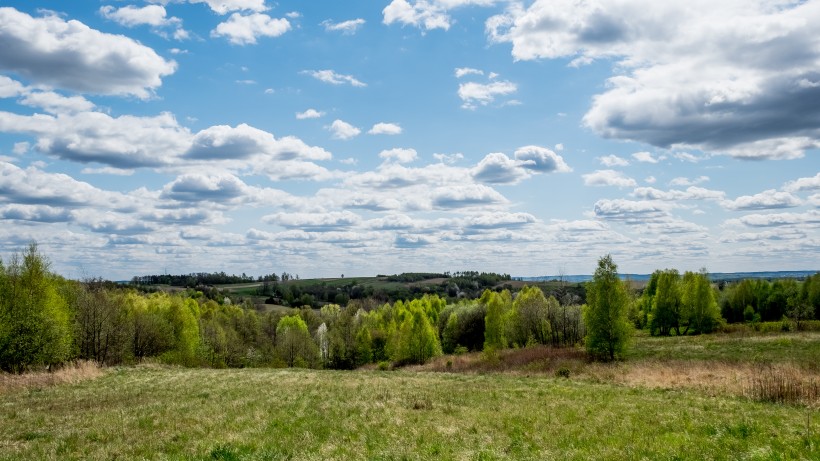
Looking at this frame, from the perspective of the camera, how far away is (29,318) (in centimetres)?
4209

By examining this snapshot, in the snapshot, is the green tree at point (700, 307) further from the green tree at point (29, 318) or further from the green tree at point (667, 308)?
the green tree at point (29, 318)

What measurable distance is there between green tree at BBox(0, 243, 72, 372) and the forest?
0.28 feet

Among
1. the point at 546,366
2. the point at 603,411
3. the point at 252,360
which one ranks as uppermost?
the point at 603,411

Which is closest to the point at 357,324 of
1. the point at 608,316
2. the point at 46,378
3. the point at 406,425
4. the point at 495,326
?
the point at 495,326

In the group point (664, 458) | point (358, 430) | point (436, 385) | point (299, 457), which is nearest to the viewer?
point (664, 458)

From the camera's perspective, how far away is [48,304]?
1754 inches

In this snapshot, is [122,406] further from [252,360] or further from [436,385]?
[252,360]

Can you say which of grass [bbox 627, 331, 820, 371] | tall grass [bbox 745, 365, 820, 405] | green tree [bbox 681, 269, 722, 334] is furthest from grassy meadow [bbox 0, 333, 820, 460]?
green tree [bbox 681, 269, 722, 334]

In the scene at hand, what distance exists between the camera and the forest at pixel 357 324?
4438cm

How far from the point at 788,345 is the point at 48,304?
66019 millimetres

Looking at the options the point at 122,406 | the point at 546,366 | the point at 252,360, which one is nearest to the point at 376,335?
the point at 252,360

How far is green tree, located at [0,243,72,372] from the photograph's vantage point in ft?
137

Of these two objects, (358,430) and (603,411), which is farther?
(603,411)

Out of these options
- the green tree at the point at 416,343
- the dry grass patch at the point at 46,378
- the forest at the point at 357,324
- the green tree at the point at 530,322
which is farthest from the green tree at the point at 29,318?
the green tree at the point at 530,322
